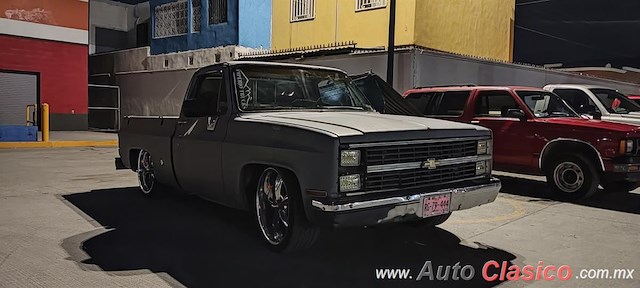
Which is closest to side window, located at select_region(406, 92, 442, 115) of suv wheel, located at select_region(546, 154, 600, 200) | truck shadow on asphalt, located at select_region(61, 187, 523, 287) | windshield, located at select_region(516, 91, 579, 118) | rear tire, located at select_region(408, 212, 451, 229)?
windshield, located at select_region(516, 91, 579, 118)

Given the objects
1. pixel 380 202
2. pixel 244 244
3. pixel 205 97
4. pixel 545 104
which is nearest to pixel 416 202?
pixel 380 202

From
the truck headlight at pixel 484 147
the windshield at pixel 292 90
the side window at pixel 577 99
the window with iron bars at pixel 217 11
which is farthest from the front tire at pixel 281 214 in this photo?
the window with iron bars at pixel 217 11

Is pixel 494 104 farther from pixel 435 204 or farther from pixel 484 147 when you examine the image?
pixel 435 204

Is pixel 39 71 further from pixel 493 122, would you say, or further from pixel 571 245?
pixel 571 245

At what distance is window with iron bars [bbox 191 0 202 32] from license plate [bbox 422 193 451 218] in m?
19.5

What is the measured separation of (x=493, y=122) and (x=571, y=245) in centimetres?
363

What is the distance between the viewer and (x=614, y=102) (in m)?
10.5

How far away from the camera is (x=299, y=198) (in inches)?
171

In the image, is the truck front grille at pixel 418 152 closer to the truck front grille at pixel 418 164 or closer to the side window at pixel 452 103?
the truck front grille at pixel 418 164

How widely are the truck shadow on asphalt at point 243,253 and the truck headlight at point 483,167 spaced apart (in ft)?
2.38

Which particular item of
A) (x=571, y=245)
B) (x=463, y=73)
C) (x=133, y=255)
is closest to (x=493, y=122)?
(x=571, y=245)

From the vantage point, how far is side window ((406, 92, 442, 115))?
9.54 meters

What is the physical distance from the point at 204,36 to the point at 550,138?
16.8 m

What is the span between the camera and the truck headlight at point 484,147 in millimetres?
A: 4992
